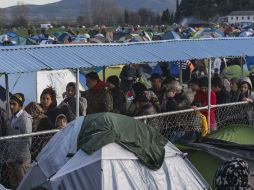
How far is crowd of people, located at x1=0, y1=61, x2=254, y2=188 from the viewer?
8727 mm

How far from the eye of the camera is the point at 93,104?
11055 mm

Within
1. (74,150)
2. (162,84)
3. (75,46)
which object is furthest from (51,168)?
(162,84)

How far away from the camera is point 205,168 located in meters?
9.07

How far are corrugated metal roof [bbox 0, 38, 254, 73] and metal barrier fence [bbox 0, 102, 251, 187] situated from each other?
989 millimetres

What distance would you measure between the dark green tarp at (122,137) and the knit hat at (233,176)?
191 centimetres

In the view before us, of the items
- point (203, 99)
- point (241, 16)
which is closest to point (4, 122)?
point (203, 99)

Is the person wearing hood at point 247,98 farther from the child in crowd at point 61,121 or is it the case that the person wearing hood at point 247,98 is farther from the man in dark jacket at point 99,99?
the child in crowd at point 61,121

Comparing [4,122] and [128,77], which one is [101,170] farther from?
[128,77]

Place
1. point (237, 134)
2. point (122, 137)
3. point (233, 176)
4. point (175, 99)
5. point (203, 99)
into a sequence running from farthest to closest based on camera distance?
point (203, 99), point (175, 99), point (237, 134), point (122, 137), point (233, 176)

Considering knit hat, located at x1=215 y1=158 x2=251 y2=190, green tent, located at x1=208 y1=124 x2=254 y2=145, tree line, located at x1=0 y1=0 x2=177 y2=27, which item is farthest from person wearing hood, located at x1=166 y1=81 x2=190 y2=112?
tree line, located at x1=0 y1=0 x2=177 y2=27

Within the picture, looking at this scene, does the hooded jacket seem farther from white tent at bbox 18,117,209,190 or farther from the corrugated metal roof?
white tent at bbox 18,117,209,190

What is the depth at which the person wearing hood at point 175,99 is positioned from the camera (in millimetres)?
11070

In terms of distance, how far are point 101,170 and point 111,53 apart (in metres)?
3.90

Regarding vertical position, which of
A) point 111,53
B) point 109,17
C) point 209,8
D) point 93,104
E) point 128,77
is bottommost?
point 128,77
